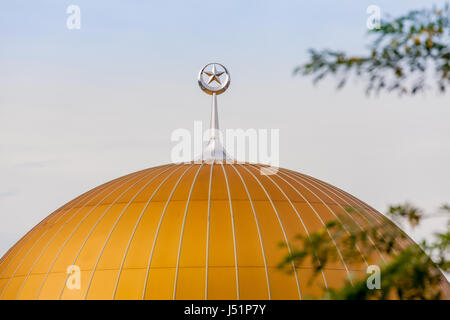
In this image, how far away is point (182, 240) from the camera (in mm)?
26969

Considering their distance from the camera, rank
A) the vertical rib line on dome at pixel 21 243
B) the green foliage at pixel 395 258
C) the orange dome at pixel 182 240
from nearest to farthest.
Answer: the green foliage at pixel 395 258
the orange dome at pixel 182 240
the vertical rib line on dome at pixel 21 243

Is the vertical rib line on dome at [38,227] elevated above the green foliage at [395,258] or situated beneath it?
situated beneath

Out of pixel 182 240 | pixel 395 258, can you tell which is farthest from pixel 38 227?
pixel 395 258

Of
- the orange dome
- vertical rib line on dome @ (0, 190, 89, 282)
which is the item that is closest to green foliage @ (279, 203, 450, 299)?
the orange dome

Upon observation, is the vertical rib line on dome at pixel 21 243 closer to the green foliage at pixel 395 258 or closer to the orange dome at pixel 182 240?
the orange dome at pixel 182 240

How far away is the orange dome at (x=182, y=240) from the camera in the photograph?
84.6 feet

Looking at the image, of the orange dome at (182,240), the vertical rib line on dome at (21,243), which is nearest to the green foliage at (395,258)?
the orange dome at (182,240)

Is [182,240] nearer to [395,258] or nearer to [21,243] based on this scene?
[21,243]

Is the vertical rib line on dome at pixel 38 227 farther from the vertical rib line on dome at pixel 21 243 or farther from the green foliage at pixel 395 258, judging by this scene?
the green foliage at pixel 395 258

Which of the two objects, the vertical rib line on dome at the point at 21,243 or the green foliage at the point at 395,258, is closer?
the green foliage at the point at 395,258

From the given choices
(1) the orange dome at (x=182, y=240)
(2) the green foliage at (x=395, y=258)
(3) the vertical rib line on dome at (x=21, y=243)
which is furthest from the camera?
(3) the vertical rib line on dome at (x=21, y=243)

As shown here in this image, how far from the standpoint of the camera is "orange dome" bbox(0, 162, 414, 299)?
2580 cm
